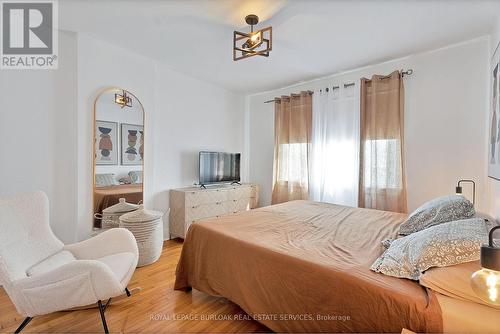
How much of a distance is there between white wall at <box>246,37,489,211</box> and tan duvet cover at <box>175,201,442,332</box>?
38.5 inches

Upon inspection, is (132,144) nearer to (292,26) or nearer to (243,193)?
(243,193)

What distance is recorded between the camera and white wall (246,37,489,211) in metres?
2.64

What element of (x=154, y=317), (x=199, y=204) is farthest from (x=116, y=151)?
(x=154, y=317)

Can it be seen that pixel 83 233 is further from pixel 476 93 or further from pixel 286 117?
pixel 476 93

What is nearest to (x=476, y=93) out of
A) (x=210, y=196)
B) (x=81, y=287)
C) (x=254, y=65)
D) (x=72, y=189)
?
(x=254, y=65)

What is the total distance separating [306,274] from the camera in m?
1.38

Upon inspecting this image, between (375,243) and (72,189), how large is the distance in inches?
123

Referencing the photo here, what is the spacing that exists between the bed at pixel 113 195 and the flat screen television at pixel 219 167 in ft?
3.34

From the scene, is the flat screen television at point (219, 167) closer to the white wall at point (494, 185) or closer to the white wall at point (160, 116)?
the white wall at point (160, 116)

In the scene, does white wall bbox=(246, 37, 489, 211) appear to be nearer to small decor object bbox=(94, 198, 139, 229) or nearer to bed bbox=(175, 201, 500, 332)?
bed bbox=(175, 201, 500, 332)

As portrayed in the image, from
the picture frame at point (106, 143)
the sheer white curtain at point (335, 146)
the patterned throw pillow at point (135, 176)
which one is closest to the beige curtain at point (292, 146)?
the sheer white curtain at point (335, 146)

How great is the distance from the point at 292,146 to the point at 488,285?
138 inches

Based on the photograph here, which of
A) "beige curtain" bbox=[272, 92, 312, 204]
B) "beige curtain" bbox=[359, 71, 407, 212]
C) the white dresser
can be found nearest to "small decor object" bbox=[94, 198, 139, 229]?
the white dresser

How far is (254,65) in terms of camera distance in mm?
3428
